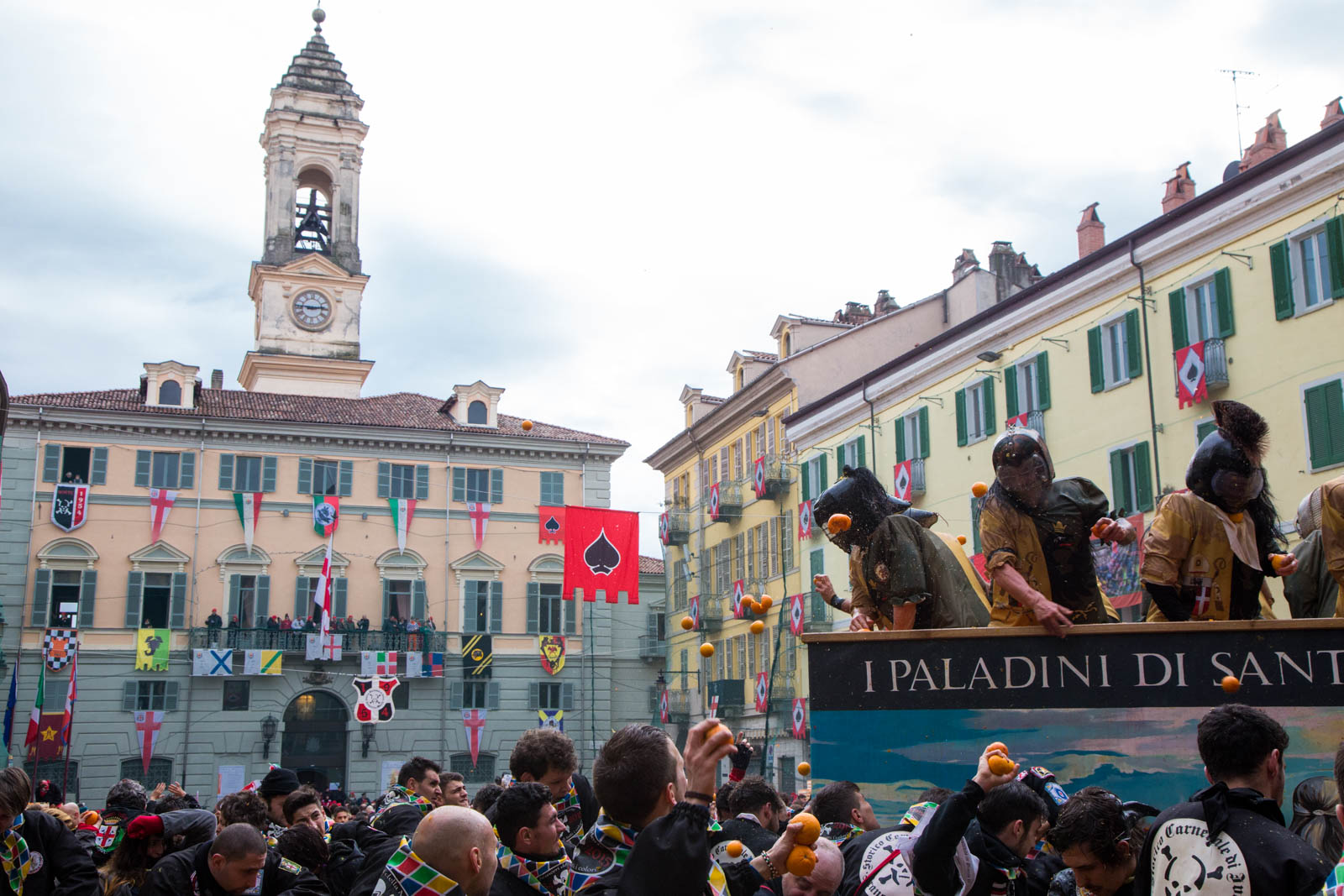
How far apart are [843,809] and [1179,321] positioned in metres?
20.5

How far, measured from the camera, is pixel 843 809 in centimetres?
527

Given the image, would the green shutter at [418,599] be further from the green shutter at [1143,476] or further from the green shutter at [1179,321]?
the green shutter at [1179,321]

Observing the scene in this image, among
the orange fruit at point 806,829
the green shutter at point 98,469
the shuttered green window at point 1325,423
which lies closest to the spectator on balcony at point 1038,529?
the orange fruit at point 806,829

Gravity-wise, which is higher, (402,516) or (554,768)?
(402,516)

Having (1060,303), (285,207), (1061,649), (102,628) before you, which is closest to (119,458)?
(102,628)

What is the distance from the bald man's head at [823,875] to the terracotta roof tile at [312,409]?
42.2m

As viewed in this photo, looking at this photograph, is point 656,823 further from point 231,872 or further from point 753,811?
point 231,872

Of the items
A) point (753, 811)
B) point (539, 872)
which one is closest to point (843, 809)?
point (753, 811)

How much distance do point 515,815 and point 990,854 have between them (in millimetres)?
1517

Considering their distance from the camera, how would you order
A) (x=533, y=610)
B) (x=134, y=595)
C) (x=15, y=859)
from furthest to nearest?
(x=533, y=610)
(x=134, y=595)
(x=15, y=859)

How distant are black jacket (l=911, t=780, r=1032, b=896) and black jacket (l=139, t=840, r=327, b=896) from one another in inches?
108

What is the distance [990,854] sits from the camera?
434 cm

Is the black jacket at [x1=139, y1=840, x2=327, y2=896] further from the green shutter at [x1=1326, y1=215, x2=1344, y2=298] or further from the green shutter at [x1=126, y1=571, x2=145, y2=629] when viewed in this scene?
the green shutter at [x1=126, y1=571, x2=145, y2=629]

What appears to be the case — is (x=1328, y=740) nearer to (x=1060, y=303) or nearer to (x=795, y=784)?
(x=1060, y=303)
